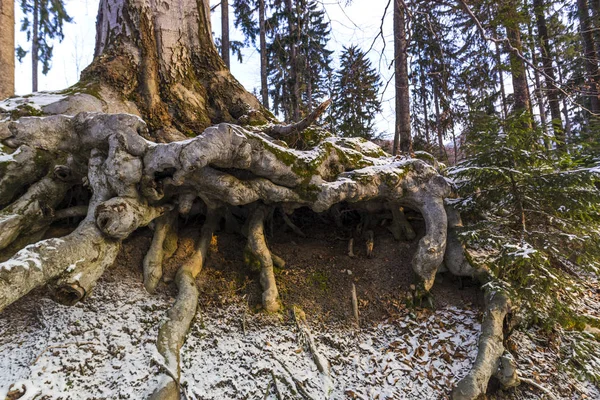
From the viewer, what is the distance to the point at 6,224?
260cm

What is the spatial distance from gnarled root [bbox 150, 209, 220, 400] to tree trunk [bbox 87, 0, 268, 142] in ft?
4.49

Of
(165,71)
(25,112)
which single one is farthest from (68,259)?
(165,71)

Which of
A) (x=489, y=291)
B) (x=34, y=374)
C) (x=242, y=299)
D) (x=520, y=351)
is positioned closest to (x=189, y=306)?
(x=242, y=299)

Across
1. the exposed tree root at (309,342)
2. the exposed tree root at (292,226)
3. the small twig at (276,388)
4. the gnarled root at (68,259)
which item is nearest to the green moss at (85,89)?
the gnarled root at (68,259)

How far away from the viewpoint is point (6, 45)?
16.9 feet

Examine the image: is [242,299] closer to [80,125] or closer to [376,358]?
[376,358]

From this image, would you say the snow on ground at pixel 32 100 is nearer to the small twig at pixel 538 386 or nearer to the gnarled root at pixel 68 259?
the gnarled root at pixel 68 259

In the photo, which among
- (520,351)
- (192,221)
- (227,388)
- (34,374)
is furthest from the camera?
(192,221)

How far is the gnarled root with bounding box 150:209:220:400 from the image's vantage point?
7.61ft

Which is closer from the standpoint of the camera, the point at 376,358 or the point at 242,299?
the point at 376,358

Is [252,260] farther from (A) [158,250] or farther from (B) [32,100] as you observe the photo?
(B) [32,100]

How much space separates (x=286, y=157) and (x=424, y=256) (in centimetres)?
187

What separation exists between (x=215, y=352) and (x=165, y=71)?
3.53m

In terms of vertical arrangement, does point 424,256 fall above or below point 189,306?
above
